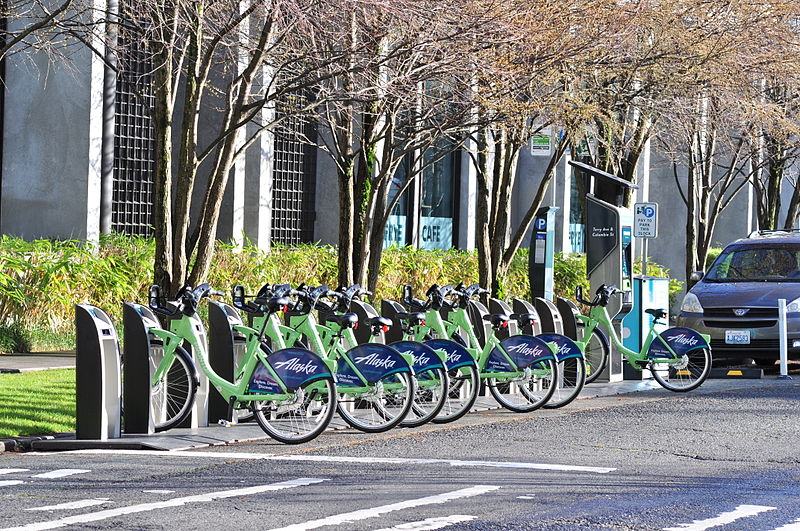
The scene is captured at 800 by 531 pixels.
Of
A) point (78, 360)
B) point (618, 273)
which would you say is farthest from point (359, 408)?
point (618, 273)

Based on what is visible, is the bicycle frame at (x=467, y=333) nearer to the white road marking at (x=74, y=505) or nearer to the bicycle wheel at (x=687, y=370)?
the bicycle wheel at (x=687, y=370)

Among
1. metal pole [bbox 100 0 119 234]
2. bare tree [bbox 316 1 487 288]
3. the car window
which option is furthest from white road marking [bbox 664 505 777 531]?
metal pole [bbox 100 0 119 234]

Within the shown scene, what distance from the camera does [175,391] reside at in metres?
11.0

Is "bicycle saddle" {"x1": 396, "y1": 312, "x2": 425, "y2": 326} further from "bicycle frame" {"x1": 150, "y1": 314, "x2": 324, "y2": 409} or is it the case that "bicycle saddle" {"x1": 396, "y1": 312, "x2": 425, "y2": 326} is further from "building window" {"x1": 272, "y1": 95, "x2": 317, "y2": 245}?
"building window" {"x1": 272, "y1": 95, "x2": 317, "y2": 245}

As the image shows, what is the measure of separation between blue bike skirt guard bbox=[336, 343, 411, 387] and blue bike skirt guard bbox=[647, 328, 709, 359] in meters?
5.05

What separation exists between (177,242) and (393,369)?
4433 mm

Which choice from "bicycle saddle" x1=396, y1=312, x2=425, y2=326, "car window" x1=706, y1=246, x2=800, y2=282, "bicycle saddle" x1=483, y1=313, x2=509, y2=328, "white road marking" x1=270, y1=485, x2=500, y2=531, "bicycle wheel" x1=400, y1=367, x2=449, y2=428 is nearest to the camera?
"white road marking" x1=270, y1=485, x2=500, y2=531

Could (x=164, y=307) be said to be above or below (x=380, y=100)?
below

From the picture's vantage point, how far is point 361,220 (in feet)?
64.0

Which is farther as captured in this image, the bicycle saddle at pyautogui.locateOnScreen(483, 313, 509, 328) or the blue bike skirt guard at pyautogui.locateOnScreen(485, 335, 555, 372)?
the bicycle saddle at pyautogui.locateOnScreen(483, 313, 509, 328)

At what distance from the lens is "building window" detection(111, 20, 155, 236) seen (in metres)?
23.4

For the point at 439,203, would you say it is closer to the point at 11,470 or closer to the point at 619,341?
the point at 619,341

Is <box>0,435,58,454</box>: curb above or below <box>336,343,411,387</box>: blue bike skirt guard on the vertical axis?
below

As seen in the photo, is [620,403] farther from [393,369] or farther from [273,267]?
[273,267]
